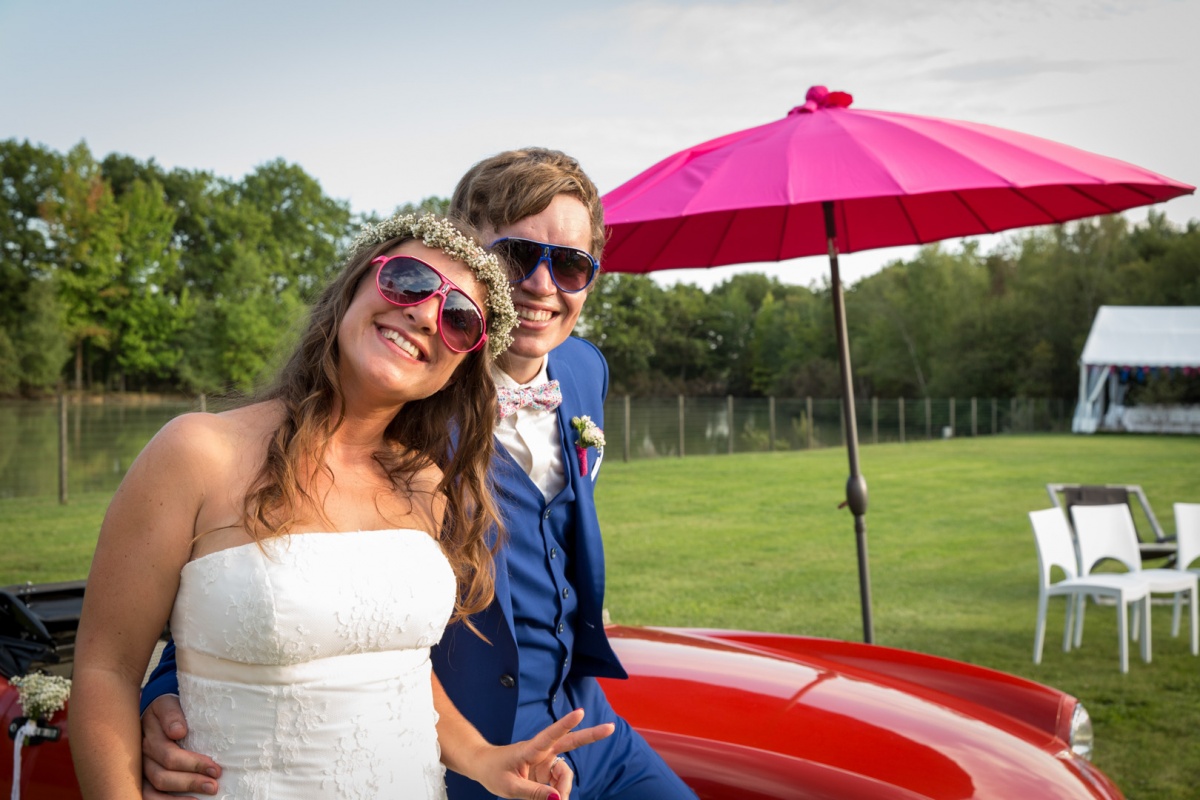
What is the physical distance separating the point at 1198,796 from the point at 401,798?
16.6ft

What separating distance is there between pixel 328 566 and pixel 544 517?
0.83 metres

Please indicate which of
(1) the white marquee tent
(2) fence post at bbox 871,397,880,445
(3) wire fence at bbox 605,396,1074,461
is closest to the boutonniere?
(3) wire fence at bbox 605,396,1074,461

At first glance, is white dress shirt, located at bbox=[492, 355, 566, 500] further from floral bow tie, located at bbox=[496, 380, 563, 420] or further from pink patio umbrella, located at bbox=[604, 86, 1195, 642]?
pink patio umbrella, located at bbox=[604, 86, 1195, 642]

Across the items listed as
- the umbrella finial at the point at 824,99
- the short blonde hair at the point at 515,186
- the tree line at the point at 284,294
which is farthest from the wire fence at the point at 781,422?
the short blonde hair at the point at 515,186

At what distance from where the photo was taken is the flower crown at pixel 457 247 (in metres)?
2.25

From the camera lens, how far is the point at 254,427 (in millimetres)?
2045

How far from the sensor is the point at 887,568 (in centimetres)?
1163

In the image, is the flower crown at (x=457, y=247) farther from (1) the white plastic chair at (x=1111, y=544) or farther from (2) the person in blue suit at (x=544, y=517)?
(1) the white plastic chair at (x=1111, y=544)

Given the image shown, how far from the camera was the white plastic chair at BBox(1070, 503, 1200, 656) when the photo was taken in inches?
311

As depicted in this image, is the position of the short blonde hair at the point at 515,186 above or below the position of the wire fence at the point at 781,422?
above

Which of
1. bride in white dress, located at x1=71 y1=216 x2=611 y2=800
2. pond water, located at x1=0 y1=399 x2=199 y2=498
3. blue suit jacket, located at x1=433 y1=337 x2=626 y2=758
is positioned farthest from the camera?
pond water, located at x1=0 y1=399 x2=199 y2=498

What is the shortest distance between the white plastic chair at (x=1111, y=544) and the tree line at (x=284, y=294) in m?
41.2

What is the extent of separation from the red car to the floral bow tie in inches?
38.5

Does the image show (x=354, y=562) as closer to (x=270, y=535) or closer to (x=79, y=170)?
(x=270, y=535)
